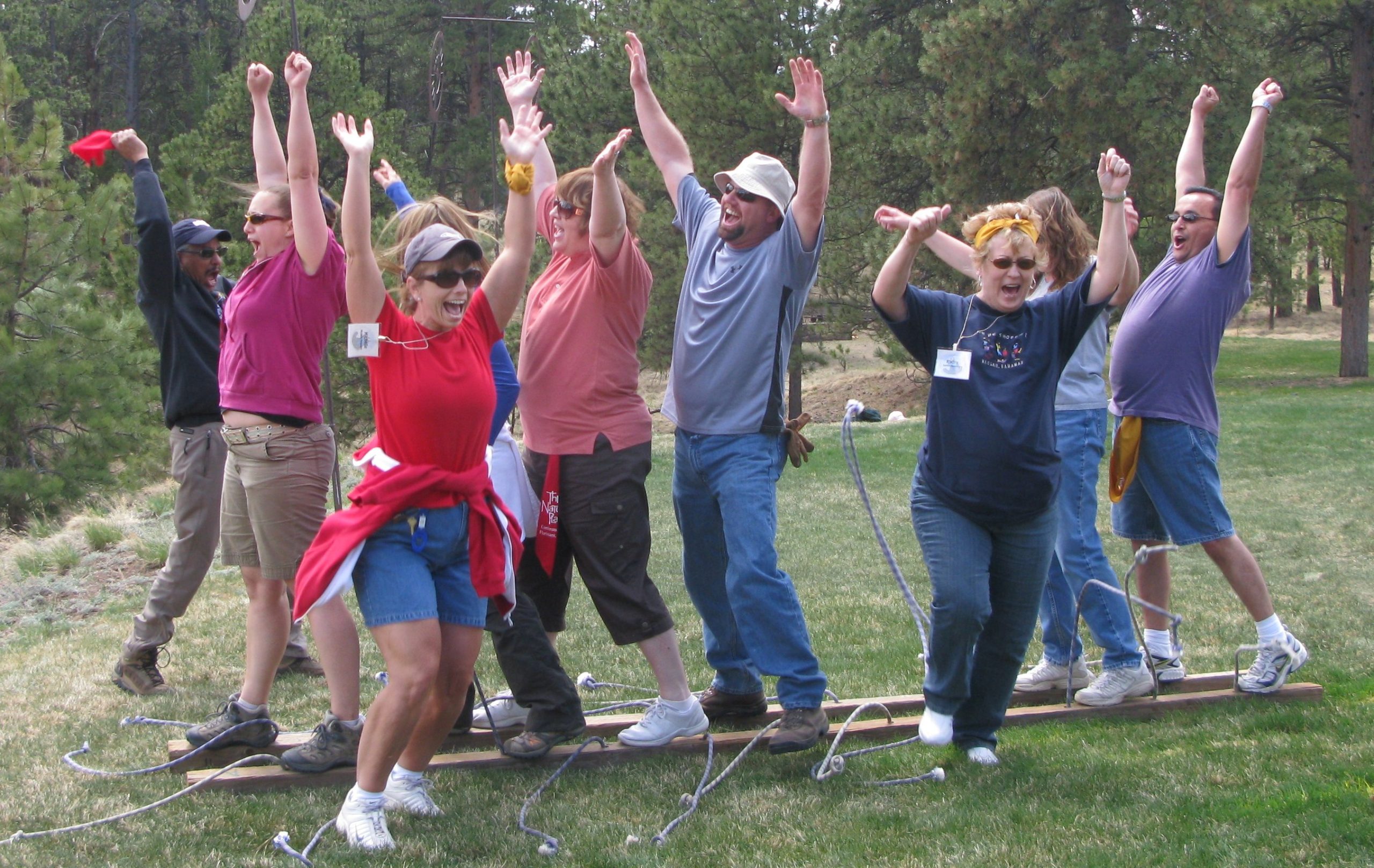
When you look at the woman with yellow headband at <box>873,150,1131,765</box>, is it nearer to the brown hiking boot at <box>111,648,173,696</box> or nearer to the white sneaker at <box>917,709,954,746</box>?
the white sneaker at <box>917,709,954,746</box>

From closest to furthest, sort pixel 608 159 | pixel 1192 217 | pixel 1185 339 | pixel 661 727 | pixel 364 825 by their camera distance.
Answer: pixel 364 825
pixel 608 159
pixel 661 727
pixel 1185 339
pixel 1192 217

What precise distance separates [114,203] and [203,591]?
26.1 feet

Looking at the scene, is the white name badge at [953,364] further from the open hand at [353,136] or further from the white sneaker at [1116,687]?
the open hand at [353,136]

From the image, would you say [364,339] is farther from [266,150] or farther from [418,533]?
[266,150]

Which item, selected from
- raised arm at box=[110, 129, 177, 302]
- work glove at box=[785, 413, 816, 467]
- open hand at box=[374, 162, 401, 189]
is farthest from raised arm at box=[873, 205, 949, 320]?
raised arm at box=[110, 129, 177, 302]

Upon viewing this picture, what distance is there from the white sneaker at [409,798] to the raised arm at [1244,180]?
11.0ft

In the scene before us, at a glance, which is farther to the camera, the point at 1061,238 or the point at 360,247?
the point at 1061,238

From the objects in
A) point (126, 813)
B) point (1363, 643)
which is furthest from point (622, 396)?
point (1363, 643)

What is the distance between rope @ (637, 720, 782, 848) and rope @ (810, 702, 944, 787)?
0.63 feet

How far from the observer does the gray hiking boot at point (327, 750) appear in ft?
12.9

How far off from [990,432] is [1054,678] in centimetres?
150

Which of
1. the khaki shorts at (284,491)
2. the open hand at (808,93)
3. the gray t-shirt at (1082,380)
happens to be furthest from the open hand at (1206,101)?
the khaki shorts at (284,491)

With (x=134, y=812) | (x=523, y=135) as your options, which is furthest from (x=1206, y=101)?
(x=134, y=812)

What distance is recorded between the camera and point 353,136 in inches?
144
